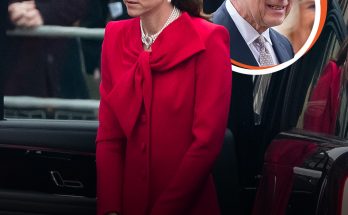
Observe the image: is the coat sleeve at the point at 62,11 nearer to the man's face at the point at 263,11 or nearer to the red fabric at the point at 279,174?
the man's face at the point at 263,11

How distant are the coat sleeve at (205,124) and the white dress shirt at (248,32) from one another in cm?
7

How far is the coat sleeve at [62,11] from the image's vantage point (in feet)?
14.8

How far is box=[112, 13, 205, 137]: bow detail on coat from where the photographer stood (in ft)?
14.0

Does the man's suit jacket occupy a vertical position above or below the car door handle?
above

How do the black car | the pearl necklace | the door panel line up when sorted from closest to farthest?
the black car → the pearl necklace → the door panel

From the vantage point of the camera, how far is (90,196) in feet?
15.3

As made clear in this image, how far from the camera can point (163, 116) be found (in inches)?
169

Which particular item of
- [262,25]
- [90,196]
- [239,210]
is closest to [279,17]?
[262,25]

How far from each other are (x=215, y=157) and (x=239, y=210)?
211 mm

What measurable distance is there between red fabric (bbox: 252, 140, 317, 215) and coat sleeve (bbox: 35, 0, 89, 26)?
824 mm

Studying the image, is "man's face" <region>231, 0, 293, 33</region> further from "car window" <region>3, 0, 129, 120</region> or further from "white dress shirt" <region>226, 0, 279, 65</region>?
"car window" <region>3, 0, 129, 120</region>

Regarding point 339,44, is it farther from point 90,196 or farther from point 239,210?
point 90,196

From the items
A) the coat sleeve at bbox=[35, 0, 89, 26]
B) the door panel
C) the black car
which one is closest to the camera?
the black car

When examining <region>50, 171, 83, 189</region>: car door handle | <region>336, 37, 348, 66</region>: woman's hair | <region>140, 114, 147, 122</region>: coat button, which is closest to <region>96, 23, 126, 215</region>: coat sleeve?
<region>140, 114, 147, 122</region>: coat button
